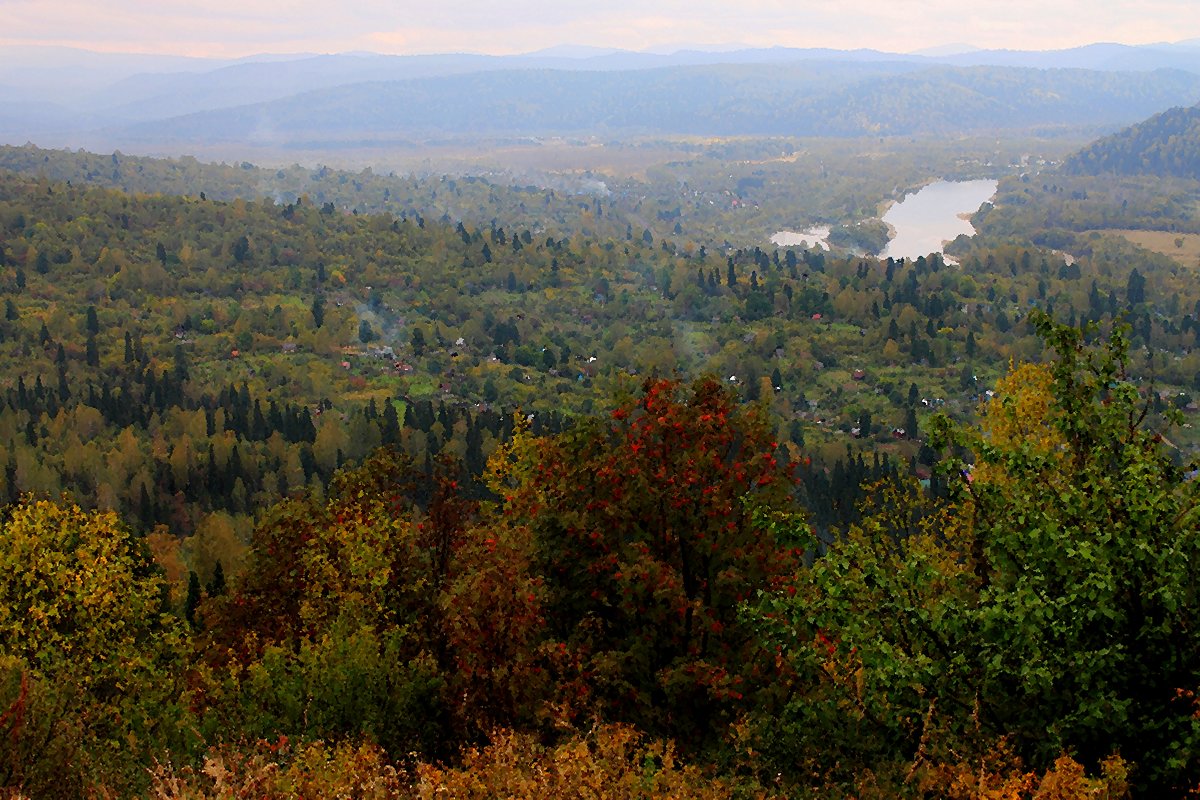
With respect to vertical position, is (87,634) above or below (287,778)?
below

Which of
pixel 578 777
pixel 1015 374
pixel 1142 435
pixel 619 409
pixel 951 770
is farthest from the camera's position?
pixel 1015 374

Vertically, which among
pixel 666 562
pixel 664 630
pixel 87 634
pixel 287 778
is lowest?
pixel 87 634

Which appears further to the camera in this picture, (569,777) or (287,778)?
(287,778)

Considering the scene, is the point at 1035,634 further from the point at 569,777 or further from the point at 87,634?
the point at 87,634

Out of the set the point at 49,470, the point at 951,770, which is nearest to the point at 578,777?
the point at 951,770

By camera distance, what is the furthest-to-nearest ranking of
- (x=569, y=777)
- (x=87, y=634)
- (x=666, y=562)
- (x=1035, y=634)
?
1. (x=87, y=634)
2. (x=666, y=562)
3. (x=1035, y=634)
4. (x=569, y=777)

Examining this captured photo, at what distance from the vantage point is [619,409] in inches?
923

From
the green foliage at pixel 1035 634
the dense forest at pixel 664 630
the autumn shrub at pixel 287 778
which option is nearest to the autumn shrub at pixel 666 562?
the dense forest at pixel 664 630

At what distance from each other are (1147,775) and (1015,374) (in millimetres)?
17291

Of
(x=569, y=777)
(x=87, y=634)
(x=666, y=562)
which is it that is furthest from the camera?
(x=87, y=634)

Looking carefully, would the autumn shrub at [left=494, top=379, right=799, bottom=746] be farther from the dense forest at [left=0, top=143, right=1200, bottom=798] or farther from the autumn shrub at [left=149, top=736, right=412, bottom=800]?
the autumn shrub at [left=149, top=736, right=412, bottom=800]

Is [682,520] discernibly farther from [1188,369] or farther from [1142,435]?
[1188,369]

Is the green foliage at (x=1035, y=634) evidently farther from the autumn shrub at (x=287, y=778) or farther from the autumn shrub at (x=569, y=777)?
the autumn shrub at (x=287, y=778)

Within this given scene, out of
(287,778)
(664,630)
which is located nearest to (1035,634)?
(664,630)
